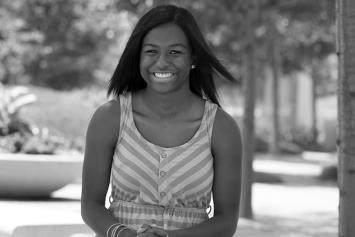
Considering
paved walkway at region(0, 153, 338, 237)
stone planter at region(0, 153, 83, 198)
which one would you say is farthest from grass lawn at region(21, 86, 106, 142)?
stone planter at region(0, 153, 83, 198)

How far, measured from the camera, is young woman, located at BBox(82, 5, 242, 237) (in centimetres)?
309

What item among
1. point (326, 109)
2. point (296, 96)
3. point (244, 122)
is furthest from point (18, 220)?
point (296, 96)

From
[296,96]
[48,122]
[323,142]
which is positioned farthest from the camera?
[296,96]

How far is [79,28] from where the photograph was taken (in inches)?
1049

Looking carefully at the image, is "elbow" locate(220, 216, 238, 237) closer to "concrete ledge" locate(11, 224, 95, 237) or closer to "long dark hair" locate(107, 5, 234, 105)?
"long dark hair" locate(107, 5, 234, 105)

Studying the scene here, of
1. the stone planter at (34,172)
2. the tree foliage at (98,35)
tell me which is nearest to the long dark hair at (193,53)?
the stone planter at (34,172)

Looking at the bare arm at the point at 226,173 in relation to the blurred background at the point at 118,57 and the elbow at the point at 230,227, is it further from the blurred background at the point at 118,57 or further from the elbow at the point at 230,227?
the blurred background at the point at 118,57

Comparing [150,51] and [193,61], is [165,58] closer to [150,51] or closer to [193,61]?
[150,51]

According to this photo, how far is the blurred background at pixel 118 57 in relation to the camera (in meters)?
10.1

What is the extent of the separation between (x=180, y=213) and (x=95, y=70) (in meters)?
29.5

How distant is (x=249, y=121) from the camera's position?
415 inches

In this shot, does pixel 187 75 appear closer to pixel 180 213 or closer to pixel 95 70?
pixel 180 213

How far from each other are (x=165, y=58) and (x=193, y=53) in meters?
0.15

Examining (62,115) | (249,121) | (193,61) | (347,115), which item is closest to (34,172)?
(249,121)
